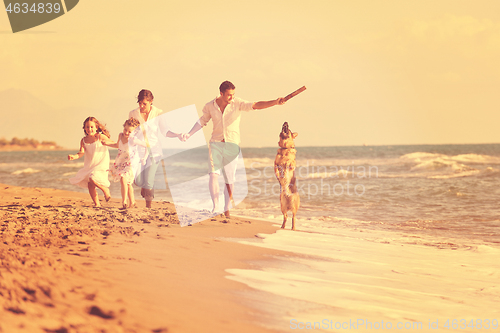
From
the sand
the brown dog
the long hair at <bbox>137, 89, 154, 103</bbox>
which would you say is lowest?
the sand

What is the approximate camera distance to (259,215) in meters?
9.02

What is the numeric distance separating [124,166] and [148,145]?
1.82 ft

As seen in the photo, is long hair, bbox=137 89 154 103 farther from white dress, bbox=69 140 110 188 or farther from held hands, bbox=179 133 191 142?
white dress, bbox=69 140 110 188

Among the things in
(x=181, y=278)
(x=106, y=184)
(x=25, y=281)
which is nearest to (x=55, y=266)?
(x=25, y=281)

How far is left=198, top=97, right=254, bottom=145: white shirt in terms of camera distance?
6.68 m

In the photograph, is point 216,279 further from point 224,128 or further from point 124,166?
point 124,166

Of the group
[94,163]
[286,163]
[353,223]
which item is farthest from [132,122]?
[353,223]

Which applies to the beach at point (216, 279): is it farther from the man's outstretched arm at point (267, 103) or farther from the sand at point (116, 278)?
the man's outstretched arm at point (267, 103)

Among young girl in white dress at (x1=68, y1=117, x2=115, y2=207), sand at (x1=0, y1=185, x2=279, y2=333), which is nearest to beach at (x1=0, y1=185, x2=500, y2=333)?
sand at (x1=0, y1=185, x2=279, y2=333)

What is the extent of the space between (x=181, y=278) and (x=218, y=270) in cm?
50

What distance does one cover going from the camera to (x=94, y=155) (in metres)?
7.16

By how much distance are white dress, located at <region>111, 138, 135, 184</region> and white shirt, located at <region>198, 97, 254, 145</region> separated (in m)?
1.46

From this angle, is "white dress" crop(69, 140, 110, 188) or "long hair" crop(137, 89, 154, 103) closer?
"long hair" crop(137, 89, 154, 103)

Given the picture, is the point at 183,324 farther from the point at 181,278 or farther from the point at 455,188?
the point at 455,188
